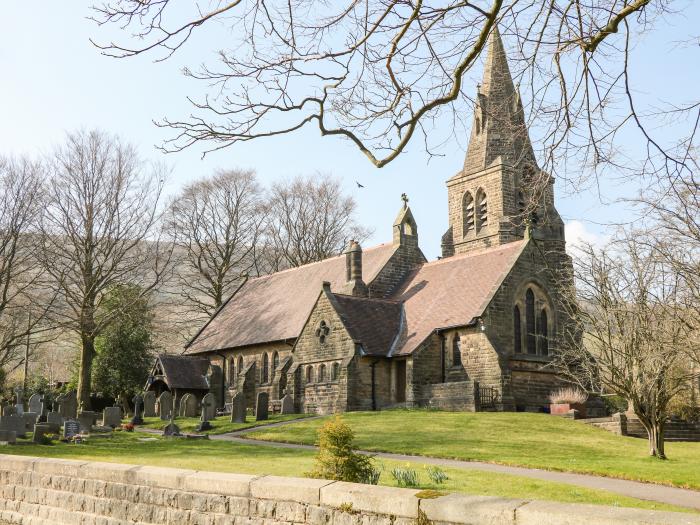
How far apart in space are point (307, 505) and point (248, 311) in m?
38.5

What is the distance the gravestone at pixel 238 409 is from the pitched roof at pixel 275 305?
8.35m

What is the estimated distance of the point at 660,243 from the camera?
18250 mm

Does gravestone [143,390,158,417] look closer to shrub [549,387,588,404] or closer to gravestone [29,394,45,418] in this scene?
gravestone [29,394,45,418]

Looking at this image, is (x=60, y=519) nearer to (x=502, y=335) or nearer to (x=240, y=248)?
(x=502, y=335)

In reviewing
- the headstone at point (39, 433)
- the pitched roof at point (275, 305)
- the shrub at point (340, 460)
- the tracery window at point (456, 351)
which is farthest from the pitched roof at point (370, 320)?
the shrub at point (340, 460)

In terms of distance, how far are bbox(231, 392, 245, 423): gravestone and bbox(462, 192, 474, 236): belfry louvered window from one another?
23.0 meters

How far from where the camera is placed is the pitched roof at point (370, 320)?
33844mm

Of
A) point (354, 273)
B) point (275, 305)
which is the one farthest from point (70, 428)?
point (275, 305)

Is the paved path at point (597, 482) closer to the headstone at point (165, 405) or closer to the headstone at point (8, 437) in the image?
the headstone at point (8, 437)

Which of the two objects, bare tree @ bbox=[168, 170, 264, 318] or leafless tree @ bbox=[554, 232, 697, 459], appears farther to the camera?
bare tree @ bbox=[168, 170, 264, 318]

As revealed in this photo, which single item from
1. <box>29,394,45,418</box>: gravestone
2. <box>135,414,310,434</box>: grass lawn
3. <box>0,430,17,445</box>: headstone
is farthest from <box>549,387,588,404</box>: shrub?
<box>29,394,45,418</box>: gravestone

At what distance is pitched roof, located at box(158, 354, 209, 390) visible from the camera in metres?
41.5

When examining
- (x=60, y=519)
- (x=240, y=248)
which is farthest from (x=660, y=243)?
(x=240, y=248)

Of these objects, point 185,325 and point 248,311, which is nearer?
point 248,311
